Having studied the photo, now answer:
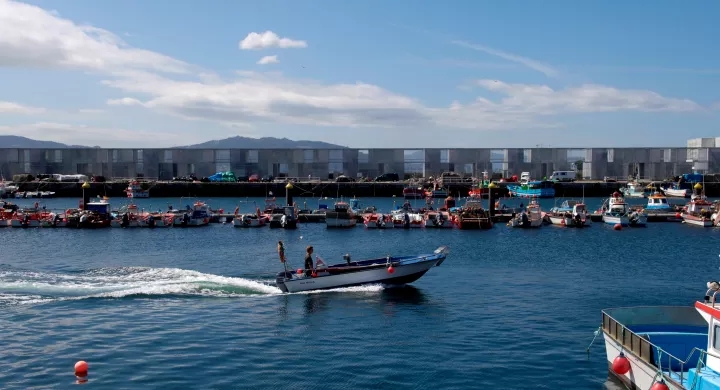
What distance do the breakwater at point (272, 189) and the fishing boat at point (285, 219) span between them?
52970 mm

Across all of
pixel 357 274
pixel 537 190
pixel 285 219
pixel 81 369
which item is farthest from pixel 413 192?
pixel 81 369

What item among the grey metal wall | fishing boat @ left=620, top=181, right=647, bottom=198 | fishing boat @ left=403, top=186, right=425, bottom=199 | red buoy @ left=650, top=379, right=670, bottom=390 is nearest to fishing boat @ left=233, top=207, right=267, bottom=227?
fishing boat @ left=403, top=186, right=425, bottom=199

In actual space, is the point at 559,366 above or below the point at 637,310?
below

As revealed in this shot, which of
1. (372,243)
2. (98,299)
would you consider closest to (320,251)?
(372,243)

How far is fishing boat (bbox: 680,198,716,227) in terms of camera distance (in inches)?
2490

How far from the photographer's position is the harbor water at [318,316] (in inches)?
780

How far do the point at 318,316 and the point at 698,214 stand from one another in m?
50.8

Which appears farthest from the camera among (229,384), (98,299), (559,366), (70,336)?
(98,299)

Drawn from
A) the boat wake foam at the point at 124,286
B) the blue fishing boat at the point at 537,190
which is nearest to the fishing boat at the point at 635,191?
the blue fishing boat at the point at 537,190

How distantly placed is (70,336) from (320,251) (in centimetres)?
2505

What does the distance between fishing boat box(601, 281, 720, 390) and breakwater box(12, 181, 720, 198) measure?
322 feet

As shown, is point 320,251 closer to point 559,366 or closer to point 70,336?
point 70,336

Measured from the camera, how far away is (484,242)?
168 ft

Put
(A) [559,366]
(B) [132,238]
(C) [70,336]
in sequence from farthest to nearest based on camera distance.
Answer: (B) [132,238] → (C) [70,336] → (A) [559,366]
